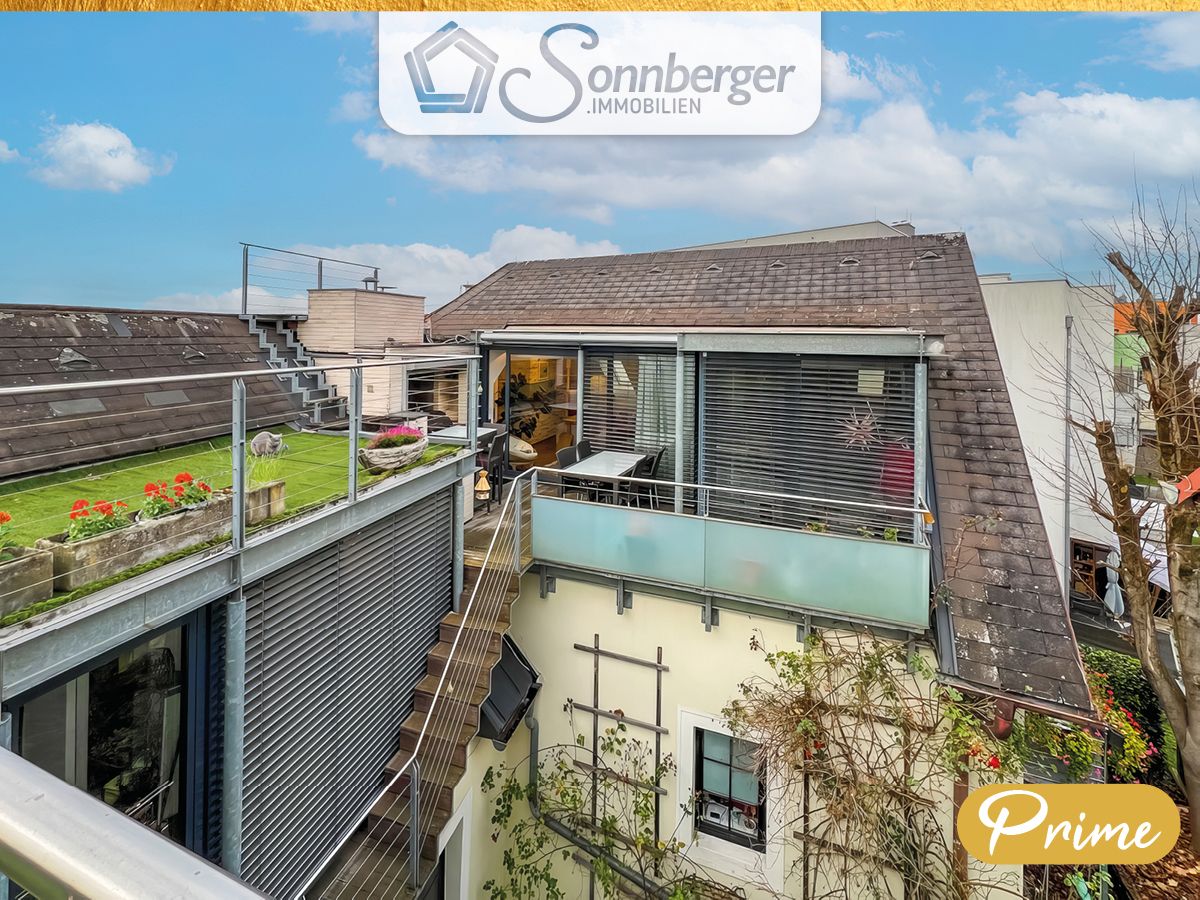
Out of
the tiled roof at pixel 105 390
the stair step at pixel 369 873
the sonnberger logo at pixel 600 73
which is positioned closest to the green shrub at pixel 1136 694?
the sonnberger logo at pixel 600 73

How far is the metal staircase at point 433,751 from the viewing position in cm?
275

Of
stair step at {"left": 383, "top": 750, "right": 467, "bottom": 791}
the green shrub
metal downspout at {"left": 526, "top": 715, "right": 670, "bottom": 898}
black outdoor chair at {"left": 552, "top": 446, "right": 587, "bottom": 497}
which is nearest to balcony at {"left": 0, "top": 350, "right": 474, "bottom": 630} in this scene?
black outdoor chair at {"left": 552, "top": 446, "right": 587, "bottom": 497}

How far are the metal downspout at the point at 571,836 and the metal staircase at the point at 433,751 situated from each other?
1.94ft

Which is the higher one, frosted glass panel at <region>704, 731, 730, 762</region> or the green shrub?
the green shrub

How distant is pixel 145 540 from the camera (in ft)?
5.93

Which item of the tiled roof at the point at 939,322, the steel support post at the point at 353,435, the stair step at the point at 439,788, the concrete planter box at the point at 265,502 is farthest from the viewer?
the stair step at the point at 439,788

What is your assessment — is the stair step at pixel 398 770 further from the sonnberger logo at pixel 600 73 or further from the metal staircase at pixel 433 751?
the sonnberger logo at pixel 600 73

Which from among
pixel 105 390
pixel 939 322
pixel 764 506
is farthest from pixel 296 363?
pixel 939 322

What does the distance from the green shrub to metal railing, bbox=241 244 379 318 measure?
4160 millimetres

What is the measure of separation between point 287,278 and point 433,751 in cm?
294

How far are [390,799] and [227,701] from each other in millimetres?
1257

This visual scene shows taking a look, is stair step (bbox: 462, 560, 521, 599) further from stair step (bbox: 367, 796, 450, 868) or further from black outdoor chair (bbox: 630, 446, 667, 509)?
stair step (bbox: 367, 796, 450, 868)

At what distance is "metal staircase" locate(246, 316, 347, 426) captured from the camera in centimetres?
402

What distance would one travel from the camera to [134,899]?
31 centimetres
